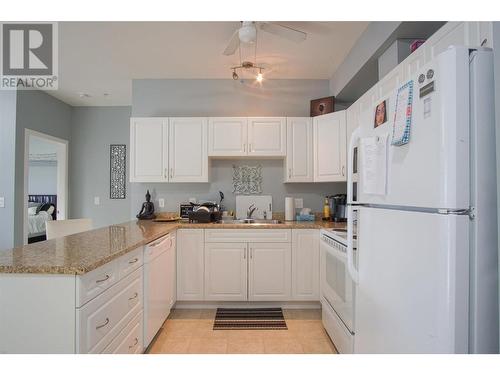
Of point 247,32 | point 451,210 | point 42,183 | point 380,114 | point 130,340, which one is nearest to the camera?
point 451,210

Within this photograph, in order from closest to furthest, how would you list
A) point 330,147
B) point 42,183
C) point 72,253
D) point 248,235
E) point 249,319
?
point 72,253 < point 249,319 < point 248,235 < point 330,147 < point 42,183

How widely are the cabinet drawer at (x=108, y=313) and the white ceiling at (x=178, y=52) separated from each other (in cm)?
211

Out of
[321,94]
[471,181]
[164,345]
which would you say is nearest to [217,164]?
[321,94]

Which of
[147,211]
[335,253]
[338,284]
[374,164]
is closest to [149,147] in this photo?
[147,211]

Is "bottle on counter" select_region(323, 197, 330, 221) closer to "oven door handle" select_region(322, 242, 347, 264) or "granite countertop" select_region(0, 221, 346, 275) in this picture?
"oven door handle" select_region(322, 242, 347, 264)

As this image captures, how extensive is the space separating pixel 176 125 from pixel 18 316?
7.88ft

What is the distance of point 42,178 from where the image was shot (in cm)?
805

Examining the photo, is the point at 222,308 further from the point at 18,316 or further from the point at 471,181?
the point at 471,181

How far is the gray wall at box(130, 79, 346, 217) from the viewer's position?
11.4 feet

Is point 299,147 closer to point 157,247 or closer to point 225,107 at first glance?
point 225,107

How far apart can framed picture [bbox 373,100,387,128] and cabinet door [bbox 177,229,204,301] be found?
2061 mm

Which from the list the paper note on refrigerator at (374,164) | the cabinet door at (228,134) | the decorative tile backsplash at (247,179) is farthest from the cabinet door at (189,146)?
the paper note on refrigerator at (374,164)

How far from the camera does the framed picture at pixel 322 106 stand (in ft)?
10.6

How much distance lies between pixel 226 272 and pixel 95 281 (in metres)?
1.66
